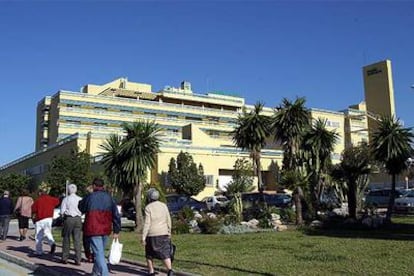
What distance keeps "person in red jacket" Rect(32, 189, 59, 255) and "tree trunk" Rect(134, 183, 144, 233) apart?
7.24 metres

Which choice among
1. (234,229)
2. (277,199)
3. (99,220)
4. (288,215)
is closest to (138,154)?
(234,229)

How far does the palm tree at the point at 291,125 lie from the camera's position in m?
26.5

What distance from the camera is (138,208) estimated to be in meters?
→ 22.6

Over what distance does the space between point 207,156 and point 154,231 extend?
4302 centimetres

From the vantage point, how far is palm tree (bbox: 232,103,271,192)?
33.9 metres

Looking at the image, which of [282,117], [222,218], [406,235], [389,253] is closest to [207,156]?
[282,117]

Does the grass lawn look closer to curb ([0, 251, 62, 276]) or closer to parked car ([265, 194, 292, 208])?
curb ([0, 251, 62, 276])

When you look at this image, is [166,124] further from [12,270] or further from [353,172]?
[12,270]

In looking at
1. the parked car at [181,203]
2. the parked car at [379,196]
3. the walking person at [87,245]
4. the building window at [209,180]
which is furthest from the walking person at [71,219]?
the building window at [209,180]

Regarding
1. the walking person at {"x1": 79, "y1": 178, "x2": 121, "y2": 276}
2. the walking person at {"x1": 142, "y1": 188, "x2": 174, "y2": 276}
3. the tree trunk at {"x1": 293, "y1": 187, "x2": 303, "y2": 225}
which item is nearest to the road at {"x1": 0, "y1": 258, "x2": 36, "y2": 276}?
the walking person at {"x1": 79, "y1": 178, "x2": 121, "y2": 276}

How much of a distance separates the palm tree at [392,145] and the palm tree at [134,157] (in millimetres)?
10200

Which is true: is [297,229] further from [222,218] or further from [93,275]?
[93,275]

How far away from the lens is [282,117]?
26.8 meters

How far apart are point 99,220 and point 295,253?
5.53 metres
